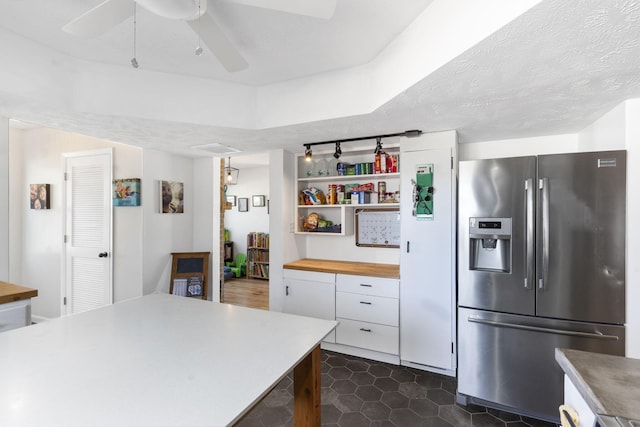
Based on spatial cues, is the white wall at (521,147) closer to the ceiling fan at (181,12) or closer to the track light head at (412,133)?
the track light head at (412,133)

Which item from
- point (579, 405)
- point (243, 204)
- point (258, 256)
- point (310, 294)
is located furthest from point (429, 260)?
point (243, 204)

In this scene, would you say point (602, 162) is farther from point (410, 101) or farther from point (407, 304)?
point (407, 304)

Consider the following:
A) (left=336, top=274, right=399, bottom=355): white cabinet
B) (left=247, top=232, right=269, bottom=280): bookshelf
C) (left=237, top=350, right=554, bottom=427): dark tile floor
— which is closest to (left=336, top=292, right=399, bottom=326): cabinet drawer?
(left=336, top=274, right=399, bottom=355): white cabinet

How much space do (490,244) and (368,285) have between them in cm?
118

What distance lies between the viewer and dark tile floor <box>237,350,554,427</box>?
2.10 m

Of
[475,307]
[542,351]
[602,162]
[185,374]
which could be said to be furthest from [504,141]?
[185,374]

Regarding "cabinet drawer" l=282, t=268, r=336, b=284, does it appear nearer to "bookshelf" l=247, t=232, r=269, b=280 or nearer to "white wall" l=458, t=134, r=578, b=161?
"white wall" l=458, t=134, r=578, b=161

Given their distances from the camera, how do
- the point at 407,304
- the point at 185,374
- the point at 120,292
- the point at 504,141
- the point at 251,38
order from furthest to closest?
the point at 120,292 < the point at 504,141 < the point at 407,304 < the point at 251,38 < the point at 185,374

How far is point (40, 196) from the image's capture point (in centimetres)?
388

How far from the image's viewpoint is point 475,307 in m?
2.29

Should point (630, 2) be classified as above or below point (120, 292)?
above

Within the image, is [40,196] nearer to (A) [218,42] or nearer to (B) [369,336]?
(A) [218,42]

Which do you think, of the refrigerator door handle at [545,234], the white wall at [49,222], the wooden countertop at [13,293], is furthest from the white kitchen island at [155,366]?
the white wall at [49,222]

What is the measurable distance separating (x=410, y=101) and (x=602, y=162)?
1312 mm
